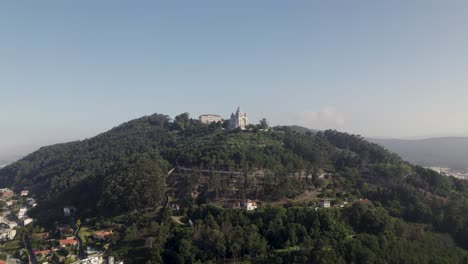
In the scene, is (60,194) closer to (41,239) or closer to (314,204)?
(41,239)

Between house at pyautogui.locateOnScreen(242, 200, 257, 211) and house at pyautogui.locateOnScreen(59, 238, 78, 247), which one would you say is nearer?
house at pyautogui.locateOnScreen(59, 238, 78, 247)

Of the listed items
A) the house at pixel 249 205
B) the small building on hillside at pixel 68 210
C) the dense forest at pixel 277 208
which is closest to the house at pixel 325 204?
the dense forest at pixel 277 208

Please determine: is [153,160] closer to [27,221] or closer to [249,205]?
[27,221]

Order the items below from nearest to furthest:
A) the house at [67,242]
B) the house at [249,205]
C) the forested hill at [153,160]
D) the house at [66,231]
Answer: the house at [67,242], the house at [66,231], the house at [249,205], the forested hill at [153,160]

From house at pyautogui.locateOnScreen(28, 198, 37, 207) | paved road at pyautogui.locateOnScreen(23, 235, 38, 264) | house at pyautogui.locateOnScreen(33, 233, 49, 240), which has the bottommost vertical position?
paved road at pyautogui.locateOnScreen(23, 235, 38, 264)

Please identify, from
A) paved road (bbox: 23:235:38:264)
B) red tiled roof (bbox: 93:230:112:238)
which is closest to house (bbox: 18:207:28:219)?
paved road (bbox: 23:235:38:264)

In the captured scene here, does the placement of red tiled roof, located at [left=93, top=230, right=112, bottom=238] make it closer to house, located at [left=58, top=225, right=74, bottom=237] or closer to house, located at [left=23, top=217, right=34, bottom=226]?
house, located at [left=58, top=225, right=74, bottom=237]

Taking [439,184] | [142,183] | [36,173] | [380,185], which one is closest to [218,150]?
[142,183]

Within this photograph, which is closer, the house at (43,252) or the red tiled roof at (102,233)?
the house at (43,252)

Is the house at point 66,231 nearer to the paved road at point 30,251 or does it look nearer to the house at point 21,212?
the paved road at point 30,251

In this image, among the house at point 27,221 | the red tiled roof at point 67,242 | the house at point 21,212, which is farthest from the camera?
the house at point 21,212

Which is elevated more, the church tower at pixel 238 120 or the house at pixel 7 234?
the church tower at pixel 238 120
